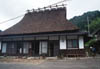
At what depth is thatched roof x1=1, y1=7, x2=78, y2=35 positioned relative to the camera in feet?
51.1

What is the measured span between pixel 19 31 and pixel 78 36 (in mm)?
8430

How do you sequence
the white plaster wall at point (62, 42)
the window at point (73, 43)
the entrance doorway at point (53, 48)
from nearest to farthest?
the window at point (73, 43) → the white plaster wall at point (62, 42) → the entrance doorway at point (53, 48)

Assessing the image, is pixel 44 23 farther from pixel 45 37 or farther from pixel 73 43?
pixel 73 43

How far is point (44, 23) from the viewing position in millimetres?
17219

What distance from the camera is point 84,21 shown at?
1455 inches

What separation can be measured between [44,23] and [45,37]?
291 centimetres

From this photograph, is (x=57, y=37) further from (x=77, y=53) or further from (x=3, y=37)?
(x=3, y=37)

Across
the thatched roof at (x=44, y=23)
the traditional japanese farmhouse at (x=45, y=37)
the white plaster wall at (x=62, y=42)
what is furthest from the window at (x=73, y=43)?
the thatched roof at (x=44, y=23)

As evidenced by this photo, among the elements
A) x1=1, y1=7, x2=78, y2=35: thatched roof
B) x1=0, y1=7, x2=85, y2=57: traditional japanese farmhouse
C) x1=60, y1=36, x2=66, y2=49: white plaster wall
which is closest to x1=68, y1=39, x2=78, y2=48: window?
x1=0, y1=7, x2=85, y2=57: traditional japanese farmhouse

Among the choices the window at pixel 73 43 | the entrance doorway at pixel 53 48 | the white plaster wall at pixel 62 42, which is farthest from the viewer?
the entrance doorway at pixel 53 48

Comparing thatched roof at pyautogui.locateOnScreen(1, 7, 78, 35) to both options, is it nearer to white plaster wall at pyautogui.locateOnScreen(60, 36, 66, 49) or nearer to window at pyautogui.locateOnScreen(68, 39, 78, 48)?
white plaster wall at pyautogui.locateOnScreen(60, 36, 66, 49)

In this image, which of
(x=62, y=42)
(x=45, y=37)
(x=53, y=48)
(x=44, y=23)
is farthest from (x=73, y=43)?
(x=44, y=23)

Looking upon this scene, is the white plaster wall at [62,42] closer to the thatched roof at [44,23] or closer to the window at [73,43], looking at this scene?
the window at [73,43]

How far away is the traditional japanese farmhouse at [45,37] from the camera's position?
14.0 metres
